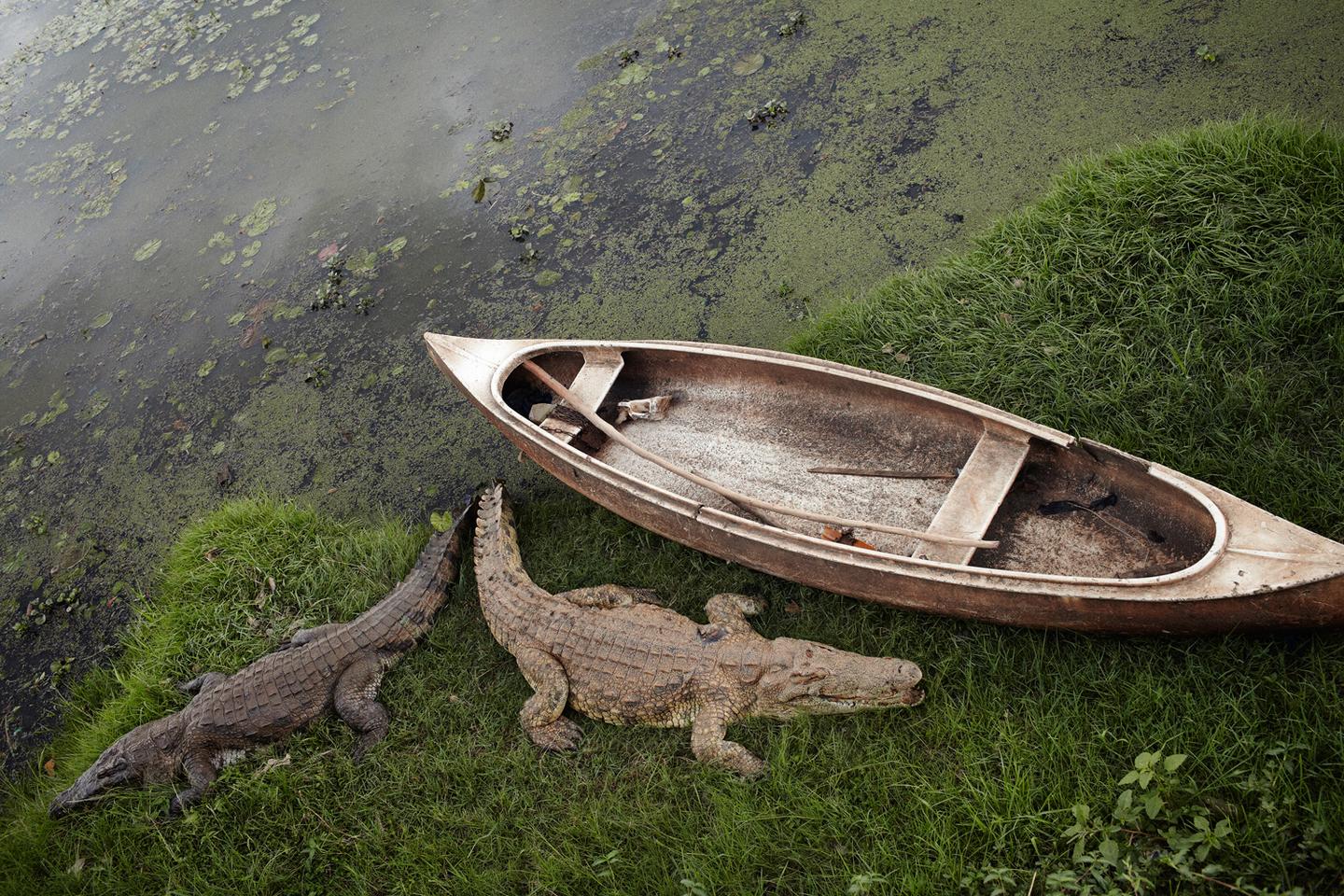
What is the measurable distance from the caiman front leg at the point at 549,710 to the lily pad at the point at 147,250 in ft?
18.5

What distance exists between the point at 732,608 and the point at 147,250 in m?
6.24

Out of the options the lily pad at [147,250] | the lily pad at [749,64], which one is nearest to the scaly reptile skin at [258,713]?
the lily pad at [147,250]

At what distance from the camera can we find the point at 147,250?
7312 millimetres

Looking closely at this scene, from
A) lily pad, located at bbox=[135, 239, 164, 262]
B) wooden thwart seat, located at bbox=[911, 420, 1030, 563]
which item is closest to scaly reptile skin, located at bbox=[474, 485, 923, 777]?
wooden thwart seat, located at bbox=[911, 420, 1030, 563]

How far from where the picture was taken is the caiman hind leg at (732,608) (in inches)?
158

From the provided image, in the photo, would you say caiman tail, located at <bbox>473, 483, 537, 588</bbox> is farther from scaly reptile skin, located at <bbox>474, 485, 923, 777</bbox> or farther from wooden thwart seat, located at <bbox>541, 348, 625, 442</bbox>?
wooden thwart seat, located at <bbox>541, 348, 625, 442</bbox>

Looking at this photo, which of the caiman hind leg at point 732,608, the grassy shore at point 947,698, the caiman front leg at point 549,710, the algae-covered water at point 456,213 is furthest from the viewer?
the algae-covered water at point 456,213

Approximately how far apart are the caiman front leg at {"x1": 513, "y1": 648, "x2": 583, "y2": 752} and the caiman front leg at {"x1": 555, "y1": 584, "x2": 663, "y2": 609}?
0.36 metres

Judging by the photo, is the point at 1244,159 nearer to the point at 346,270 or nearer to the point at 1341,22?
the point at 1341,22

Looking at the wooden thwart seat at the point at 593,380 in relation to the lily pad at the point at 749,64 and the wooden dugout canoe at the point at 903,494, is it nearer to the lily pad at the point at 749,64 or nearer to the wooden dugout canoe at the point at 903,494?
the wooden dugout canoe at the point at 903,494

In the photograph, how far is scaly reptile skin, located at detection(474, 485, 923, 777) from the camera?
11.7 feet

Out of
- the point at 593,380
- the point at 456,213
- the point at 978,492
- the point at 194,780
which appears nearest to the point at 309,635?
the point at 194,780

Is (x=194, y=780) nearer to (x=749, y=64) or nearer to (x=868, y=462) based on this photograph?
(x=868, y=462)

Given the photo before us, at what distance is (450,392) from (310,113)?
4130 millimetres
